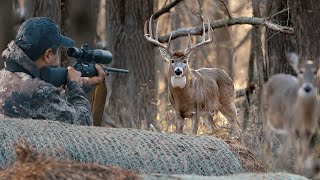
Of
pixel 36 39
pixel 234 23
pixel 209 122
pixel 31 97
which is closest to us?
pixel 31 97

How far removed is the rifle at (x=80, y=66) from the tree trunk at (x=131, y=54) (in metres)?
6.55

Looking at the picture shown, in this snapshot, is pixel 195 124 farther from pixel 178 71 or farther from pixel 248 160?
pixel 248 160

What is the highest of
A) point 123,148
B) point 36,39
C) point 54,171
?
point 36,39

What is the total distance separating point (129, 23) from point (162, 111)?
175 centimetres

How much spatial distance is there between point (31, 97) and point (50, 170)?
11.0 feet

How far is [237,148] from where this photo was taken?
25.6ft

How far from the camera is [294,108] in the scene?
13.1 feet

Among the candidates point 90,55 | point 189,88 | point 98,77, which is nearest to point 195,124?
point 189,88

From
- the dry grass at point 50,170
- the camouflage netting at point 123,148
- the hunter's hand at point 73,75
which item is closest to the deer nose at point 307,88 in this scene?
the dry grass at point 50,170

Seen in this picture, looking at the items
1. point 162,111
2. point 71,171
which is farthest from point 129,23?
point 71,171

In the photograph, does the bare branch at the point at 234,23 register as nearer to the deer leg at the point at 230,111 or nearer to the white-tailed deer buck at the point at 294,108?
the deer leg at the point at 230,111

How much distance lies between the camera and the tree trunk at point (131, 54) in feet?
50.7

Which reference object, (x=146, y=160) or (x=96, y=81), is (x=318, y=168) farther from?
(x=96, y=81)

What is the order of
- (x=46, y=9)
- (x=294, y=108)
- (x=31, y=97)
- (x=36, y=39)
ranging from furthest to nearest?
(x=46, y=9), (x=36, y=39), (x=31, y=97), (x=294, y=108)
